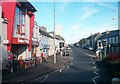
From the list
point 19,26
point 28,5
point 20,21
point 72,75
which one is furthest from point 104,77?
point 28,5

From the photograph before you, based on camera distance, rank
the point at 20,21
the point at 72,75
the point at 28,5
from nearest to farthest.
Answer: the point at 72,75, the point at 20,21, the point at 28,5

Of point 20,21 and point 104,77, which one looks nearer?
point 104,77

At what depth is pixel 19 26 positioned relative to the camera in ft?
100

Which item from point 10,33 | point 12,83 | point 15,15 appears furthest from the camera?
point 15,15

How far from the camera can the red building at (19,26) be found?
1042 inches

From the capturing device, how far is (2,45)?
2509cm

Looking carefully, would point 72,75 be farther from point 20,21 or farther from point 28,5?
point 28,5

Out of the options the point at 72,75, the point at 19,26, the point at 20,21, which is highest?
the point at 20,21

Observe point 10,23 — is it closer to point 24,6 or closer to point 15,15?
point 15,15

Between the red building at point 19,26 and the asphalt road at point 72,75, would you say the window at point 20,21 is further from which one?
the asphalt road at point 72,75

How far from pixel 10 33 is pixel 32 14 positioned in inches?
408

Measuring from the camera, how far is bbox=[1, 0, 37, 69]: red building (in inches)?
1042

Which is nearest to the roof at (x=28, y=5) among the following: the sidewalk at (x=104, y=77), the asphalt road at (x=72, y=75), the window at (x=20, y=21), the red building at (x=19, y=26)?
the red building at (x=19, y=26)

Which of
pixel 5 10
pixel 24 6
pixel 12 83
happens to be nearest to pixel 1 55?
pixel 5 10
